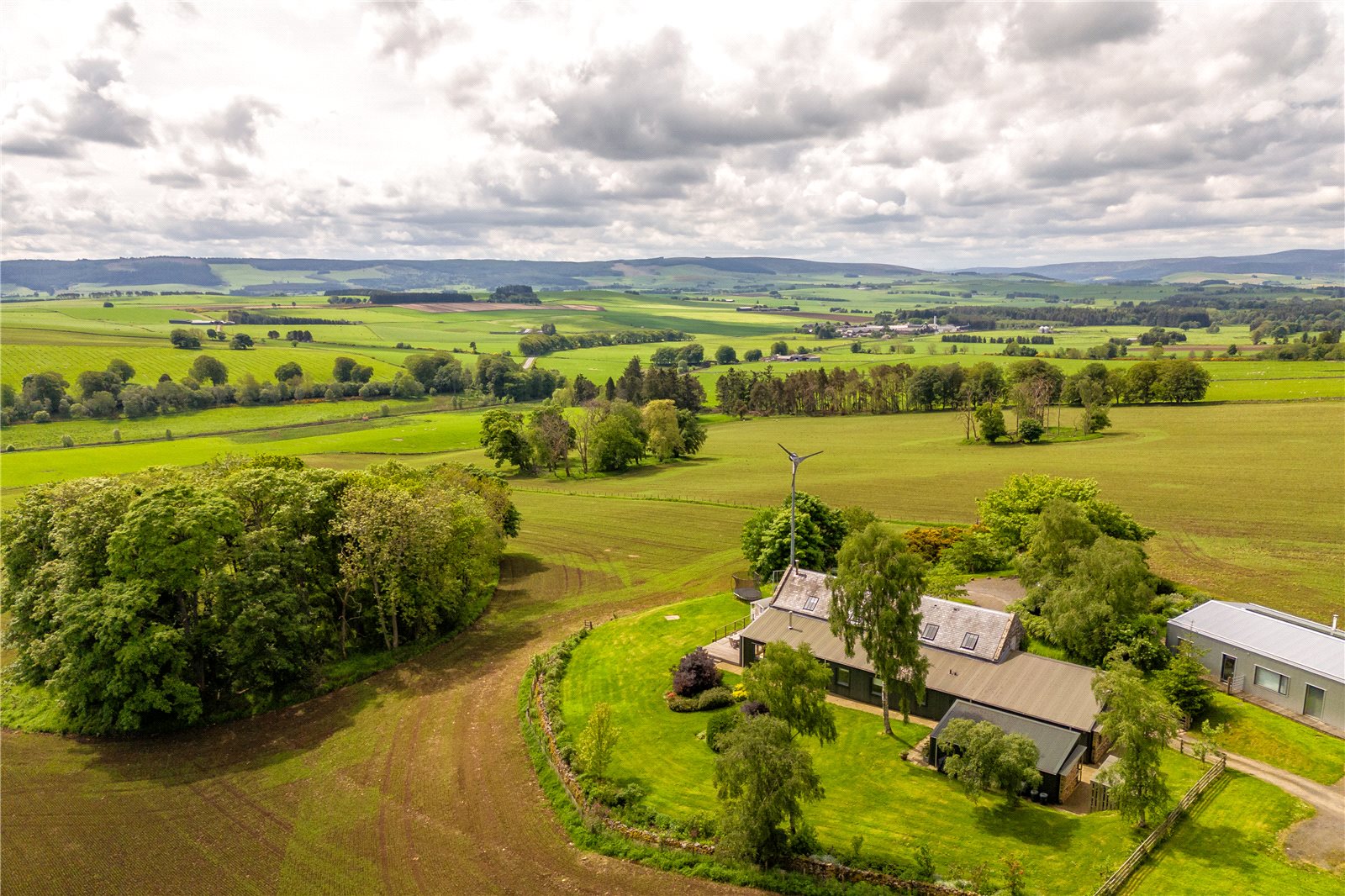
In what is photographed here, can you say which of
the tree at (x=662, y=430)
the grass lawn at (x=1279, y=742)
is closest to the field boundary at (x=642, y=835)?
the grass lawn at (x=1279, y=742)

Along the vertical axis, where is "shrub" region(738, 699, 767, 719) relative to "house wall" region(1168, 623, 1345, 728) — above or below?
below

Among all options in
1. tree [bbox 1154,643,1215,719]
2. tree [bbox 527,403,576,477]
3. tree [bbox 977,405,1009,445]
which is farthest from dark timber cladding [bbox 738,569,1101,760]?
tree [bbox 977,405,1009,445]

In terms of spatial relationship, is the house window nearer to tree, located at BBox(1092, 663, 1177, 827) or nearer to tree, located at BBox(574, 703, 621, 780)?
tree, located at BBox(1092, 663, 1177, 827)

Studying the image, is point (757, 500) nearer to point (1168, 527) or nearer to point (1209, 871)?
point (1168, 527)

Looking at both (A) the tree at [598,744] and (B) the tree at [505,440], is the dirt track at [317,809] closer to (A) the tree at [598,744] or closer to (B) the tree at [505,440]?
(A) the tree at [598,744]

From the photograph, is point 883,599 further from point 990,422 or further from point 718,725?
point 990,422

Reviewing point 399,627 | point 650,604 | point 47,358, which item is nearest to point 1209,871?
point 650,604
